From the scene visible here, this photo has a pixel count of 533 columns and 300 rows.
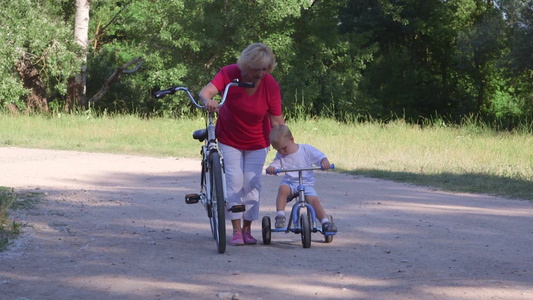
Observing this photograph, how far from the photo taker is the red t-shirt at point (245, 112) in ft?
21.4

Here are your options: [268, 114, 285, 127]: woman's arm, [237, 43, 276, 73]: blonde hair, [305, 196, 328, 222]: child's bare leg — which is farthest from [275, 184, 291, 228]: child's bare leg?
[237, 43, 276, 73]: blonde hair

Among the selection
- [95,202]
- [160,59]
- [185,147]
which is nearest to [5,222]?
[95,202]

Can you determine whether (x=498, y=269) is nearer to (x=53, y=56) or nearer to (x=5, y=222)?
(x=5, y=222)

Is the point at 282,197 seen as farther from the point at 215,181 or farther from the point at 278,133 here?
the point at 215,181

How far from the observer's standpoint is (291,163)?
6660 mm

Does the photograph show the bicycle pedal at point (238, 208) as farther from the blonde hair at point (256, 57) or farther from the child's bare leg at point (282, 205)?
the blonde hair at point (256, 57)

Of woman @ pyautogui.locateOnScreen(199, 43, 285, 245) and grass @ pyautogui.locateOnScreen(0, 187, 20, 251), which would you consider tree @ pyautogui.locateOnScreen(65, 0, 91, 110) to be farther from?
woman @ pyautogui.locateOnScreen(199, 43, 285, 245)

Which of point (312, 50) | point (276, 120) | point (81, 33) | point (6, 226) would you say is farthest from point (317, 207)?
point (312, 50)

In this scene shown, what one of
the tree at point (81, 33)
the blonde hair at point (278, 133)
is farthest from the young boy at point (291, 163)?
the tree at point (81, 33)

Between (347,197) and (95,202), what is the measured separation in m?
3.14

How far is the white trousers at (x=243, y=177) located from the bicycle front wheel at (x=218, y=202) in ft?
0.99

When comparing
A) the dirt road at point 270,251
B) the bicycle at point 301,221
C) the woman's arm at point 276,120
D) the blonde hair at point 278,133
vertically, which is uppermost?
the woman's arm at point 276,120

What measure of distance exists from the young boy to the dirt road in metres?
0.27

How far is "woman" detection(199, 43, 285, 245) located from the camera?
639 cm
